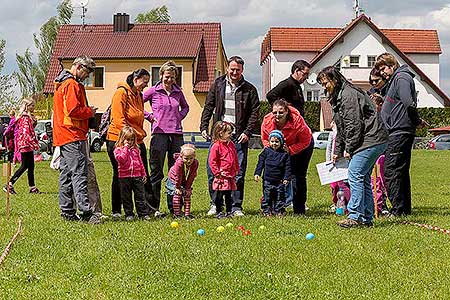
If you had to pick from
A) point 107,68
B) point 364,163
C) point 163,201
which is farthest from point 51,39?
point 364,163

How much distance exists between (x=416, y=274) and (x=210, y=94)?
5111 mm

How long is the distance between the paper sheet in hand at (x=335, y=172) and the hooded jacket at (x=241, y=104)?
3.83 feet

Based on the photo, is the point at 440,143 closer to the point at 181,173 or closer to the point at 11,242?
the point at 181,173

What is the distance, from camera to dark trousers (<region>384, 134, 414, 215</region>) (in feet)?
34.7

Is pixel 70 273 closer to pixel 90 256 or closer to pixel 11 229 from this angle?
pixel 90 256

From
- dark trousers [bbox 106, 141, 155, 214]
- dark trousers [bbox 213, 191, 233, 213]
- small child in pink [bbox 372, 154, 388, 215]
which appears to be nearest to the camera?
dark trousers [bbox 106, 141, 155, 214]

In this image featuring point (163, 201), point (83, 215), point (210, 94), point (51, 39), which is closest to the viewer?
point (83, 215)

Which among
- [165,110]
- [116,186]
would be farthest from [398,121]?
[116,186]

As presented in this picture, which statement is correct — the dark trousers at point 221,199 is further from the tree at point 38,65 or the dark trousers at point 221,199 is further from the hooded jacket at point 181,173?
the tree at point 38,65

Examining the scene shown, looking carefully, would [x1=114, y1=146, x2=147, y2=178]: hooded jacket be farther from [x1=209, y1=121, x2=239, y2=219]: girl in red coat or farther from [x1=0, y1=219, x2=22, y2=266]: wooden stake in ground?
[x1=0, y1=219, x2=22, y2=266]: wooden stake in ground

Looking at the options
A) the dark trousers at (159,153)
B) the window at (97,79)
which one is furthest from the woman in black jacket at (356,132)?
the window at (97,79)

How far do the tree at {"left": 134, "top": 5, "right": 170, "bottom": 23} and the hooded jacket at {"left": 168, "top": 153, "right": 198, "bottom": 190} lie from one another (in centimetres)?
6818

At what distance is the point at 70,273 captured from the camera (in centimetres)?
668

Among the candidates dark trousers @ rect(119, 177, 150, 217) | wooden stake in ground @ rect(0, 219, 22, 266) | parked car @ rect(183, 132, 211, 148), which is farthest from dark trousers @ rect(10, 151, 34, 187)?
parked car @ rect(183, 132, 211, 148)
